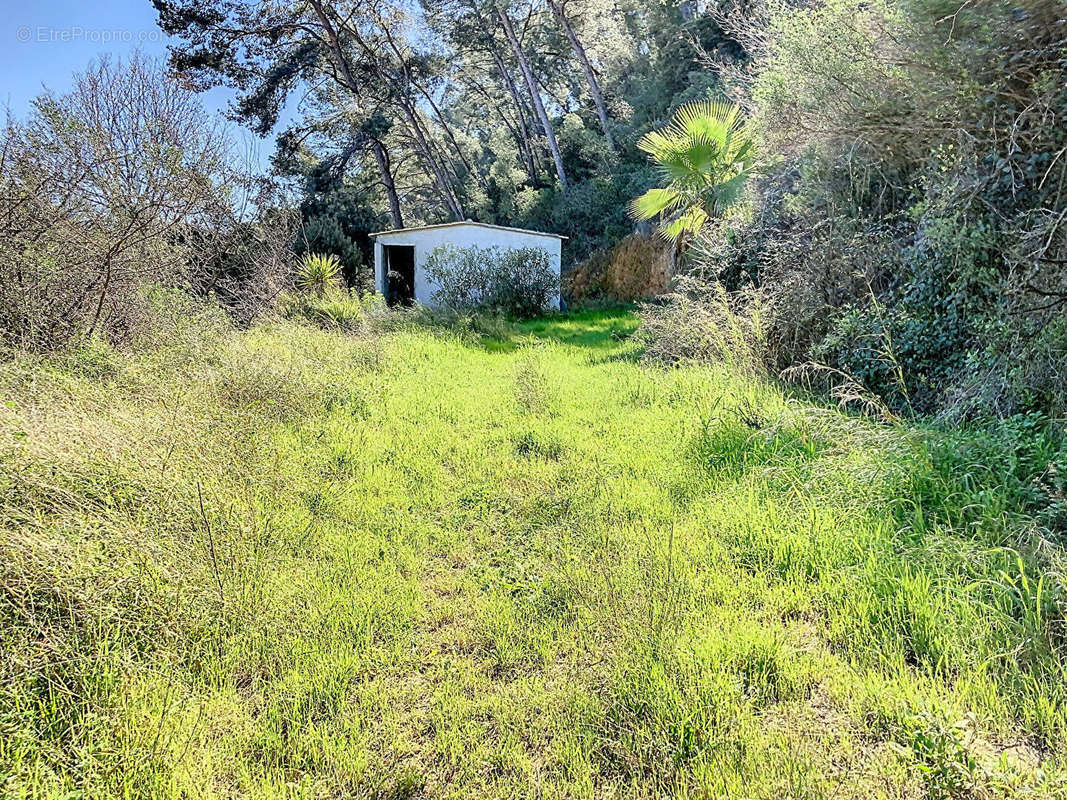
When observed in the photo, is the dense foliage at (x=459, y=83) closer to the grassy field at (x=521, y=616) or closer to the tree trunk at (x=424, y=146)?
the tree trunk at (x=424, y=146)

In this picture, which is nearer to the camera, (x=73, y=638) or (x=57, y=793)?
(x=57, y=793)

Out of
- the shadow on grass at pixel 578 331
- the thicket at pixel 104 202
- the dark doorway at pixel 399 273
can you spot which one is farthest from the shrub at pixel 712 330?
the dark doorway at pixel 399 273

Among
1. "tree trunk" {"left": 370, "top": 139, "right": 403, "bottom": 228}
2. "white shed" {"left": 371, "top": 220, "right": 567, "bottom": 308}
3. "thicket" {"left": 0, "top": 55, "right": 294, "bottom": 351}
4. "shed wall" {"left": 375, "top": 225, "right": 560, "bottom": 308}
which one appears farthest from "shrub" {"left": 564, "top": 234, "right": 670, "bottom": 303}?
"thicket" {"left": 0, "top": 55, "right": 294, "bottom": 351}

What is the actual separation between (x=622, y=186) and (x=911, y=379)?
16.7 metres

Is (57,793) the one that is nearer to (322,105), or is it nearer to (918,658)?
(918,658)

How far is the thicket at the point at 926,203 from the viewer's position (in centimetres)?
361

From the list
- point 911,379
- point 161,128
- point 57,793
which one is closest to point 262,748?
point 57,793

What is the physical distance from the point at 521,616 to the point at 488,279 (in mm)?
11727

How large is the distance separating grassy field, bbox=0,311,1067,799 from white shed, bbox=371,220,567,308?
1107cm

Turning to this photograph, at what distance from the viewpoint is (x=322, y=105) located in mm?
19094

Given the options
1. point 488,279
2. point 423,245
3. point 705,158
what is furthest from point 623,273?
point 705,158

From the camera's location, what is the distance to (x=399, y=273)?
1667cm

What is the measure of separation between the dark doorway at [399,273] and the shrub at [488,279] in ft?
9.01

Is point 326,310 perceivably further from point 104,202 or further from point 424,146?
point 424,146
